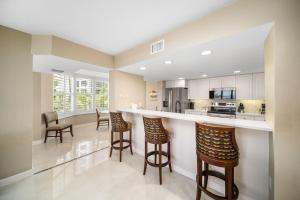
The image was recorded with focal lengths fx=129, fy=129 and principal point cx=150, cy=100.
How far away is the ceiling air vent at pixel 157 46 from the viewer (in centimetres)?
239

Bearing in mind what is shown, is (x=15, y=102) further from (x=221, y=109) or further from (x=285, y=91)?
(x=221, y=109)

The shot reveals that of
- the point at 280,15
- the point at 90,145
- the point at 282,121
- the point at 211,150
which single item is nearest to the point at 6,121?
the point at 90,145

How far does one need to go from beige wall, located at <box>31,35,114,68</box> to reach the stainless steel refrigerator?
374 centimetres

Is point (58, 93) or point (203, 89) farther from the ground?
point (203, 89)

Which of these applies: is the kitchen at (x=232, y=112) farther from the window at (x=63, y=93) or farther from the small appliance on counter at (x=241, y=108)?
the window at (x=63, y=93)

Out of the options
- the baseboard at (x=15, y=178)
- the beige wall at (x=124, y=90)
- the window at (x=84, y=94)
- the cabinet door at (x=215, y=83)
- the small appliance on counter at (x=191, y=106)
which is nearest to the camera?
the baseboard at (x=15, y=178)

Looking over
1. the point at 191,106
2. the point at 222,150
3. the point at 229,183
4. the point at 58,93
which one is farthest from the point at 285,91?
the point at 58,93

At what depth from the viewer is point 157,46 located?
2.48 meters

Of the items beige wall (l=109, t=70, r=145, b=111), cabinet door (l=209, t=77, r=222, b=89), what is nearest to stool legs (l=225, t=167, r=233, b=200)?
beige wall (l=109, t=70, r=145, b=111)

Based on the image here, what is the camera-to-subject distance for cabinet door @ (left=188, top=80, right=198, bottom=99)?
557 centimetres

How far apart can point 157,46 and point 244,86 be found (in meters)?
3.66

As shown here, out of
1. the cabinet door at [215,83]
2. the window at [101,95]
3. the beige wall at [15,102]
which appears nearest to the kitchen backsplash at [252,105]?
the cabinet door at [215,83]

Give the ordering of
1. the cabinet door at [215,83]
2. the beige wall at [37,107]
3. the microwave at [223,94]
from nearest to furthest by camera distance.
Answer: the beige wall at [37,107], the microwave at [223,94], the cabinet door at [215,83]

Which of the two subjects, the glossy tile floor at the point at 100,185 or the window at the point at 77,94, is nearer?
the glossy tile floor at the point at 100,185
